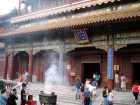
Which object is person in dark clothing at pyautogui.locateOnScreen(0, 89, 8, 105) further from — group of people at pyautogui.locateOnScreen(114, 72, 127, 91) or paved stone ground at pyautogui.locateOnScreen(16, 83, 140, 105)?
group of people at pyautogui.locateOnScreen(114, 72, 127, 91)

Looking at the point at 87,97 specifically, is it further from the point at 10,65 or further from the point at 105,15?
the point at 10,65

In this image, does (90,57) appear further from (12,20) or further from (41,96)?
(12,20)

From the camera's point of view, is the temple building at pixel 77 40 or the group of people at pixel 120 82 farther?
the group of people at pixel 120 82

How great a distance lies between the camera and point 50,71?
26.4 metres

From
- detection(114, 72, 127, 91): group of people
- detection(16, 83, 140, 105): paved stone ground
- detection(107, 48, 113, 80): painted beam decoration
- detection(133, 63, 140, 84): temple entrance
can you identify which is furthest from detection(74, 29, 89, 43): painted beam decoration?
detection(133, 63, 140, 84): temple entrance

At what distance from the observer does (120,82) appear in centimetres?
2014

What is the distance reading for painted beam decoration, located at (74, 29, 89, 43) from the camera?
69.8 feet

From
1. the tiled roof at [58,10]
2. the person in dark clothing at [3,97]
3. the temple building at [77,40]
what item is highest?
the tiled roof at [58,10]

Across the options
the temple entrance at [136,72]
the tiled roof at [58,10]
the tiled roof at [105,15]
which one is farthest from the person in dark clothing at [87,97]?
the tiled roof at [58,10]

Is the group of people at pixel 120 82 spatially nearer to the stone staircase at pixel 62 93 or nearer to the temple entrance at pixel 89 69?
the stone staircase at pixel 62 93

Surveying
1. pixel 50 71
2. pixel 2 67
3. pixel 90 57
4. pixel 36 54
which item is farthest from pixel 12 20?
pixel 90 57

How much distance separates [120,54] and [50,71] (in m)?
7.74

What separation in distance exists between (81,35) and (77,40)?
2.37 ft

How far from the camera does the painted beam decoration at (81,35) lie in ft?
69.8
